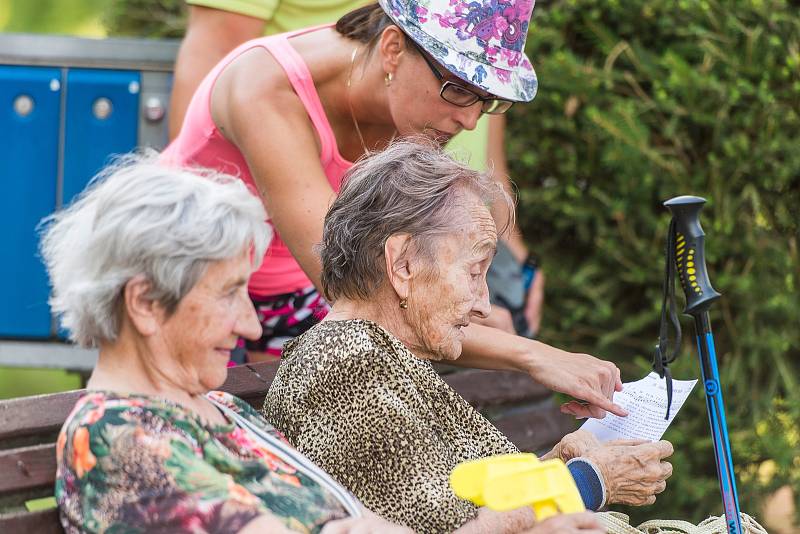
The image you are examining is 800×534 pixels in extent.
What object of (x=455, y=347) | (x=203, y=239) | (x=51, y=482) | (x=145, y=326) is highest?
(x=203, y=239)

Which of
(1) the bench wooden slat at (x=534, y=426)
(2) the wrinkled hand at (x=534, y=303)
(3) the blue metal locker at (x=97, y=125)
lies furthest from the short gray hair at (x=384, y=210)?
(3) the blue metal locker at (x=97, y=125)

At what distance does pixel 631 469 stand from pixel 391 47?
1.08 m

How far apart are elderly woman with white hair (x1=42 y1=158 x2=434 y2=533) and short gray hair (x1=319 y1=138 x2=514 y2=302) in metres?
0.37

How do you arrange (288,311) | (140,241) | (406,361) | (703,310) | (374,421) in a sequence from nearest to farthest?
(140,241) → (374,421) → (406,361) → (703,310) → (288,311)

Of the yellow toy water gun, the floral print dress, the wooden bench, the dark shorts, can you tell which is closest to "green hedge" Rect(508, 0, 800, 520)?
the dark shorts

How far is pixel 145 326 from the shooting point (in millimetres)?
1979

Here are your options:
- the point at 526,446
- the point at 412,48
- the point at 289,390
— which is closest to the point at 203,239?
the point at 289,390

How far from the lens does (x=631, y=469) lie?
8.43ft

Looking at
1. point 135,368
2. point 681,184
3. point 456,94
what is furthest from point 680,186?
point 135,368

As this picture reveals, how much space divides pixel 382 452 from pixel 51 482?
589mm

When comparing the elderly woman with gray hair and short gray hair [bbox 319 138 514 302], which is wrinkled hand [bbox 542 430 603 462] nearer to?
the elderly woman with gray hair

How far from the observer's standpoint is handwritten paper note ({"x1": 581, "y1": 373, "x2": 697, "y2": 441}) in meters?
2.69

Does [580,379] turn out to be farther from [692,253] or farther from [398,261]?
[398,261]

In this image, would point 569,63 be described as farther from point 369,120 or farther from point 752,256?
point 369,120
